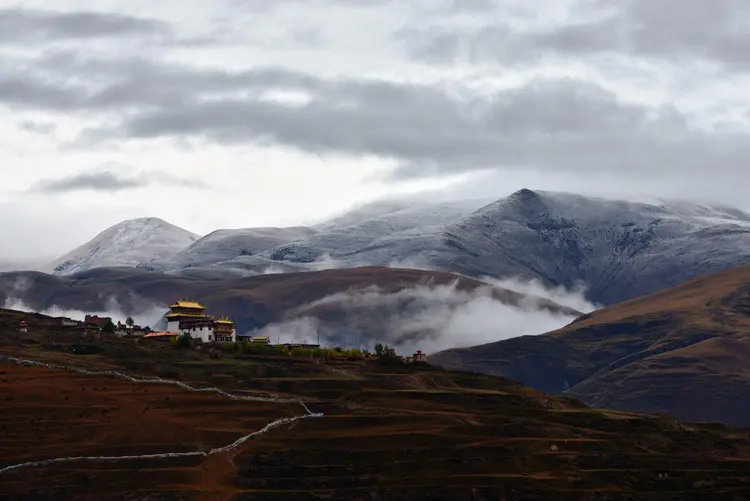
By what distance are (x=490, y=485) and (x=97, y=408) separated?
51.8 meters

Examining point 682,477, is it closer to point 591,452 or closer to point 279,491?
point 591,452

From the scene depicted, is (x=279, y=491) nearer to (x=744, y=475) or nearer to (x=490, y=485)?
(x=490, y=485)

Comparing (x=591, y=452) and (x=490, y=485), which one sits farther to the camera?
(x=591, y=452)

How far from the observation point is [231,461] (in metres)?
182

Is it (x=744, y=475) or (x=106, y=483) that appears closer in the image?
(x=106, y=483)

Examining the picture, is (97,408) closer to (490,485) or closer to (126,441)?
(126,441)

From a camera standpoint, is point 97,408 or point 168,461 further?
point 97,408

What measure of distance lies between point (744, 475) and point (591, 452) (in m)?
18.5

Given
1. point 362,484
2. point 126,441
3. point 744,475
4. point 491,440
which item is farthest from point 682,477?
point 126,441

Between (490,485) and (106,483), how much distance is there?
1684 inches

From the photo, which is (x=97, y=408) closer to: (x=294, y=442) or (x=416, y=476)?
(x=294, y=442)

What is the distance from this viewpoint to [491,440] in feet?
637

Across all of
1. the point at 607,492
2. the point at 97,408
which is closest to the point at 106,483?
the point at 97,408

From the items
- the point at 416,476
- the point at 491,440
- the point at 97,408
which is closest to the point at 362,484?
the point at 416,476
